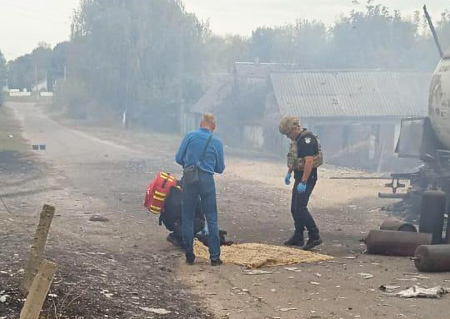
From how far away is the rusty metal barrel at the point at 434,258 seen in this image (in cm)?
685

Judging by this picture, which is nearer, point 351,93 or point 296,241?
point 296,241

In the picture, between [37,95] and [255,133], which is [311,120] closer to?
[255,133]

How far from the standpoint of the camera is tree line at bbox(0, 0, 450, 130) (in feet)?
147

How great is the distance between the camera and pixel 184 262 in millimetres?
7656

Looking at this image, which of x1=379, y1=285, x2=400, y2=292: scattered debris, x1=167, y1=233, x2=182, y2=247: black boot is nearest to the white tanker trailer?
x1=167, y1=233, x2=182, y2=247: black boot

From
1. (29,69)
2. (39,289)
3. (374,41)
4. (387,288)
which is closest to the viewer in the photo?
(39,289)

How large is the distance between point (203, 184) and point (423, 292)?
276cm

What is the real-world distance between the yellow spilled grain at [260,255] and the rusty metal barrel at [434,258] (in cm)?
135

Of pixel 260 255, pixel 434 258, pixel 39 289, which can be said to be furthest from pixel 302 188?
pixel 39 289

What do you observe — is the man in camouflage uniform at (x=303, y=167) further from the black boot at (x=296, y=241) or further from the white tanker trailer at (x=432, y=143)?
the white tanker trailer at (x=432, y=143)

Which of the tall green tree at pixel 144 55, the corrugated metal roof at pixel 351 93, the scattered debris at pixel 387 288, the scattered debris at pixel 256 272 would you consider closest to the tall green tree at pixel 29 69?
the tall green tree at pixel 144 55

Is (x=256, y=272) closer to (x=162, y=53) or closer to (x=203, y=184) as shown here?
(x=203, y=184)

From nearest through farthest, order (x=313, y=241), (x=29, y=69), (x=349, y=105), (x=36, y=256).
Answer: (x=36, y=256)
(x=313, y=241)
(x=349, y=105)
(x=29, y=69)

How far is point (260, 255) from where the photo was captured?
25.8 ft
